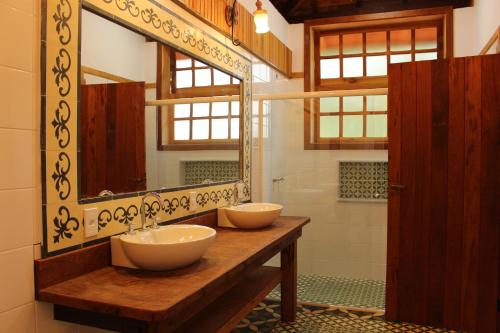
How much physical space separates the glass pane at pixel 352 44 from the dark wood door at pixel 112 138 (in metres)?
3.09

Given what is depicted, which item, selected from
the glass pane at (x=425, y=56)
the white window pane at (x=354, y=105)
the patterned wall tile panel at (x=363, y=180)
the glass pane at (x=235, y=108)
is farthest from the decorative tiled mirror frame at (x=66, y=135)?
the glass pane at (x=425, y=56)

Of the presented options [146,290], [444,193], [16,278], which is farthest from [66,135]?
[444,193]

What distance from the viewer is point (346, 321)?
2936 millimetres

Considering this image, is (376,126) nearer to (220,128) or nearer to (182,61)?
(220,128)

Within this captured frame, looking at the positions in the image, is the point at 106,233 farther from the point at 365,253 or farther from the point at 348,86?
the point at 348,86

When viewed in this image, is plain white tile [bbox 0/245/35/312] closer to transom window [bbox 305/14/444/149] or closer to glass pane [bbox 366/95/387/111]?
transom window [bbox 305/14/444/149]

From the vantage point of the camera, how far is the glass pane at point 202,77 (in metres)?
2.62

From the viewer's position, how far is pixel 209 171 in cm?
272

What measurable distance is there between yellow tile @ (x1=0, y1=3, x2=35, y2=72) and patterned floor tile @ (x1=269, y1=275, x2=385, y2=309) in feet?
8.44

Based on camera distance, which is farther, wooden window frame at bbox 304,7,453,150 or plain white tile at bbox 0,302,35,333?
wooden window frame at bbox 304,7,453,150

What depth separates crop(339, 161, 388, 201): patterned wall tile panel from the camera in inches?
150

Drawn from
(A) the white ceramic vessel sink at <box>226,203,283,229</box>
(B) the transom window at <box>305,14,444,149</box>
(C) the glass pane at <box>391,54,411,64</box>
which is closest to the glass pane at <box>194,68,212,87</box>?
(A) the white ceramic vessel sink at <box>226,203,283,229</box>

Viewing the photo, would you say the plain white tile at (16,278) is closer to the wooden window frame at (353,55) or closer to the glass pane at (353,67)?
the wooden window frame at (353,55)

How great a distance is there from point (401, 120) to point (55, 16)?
2.17m
